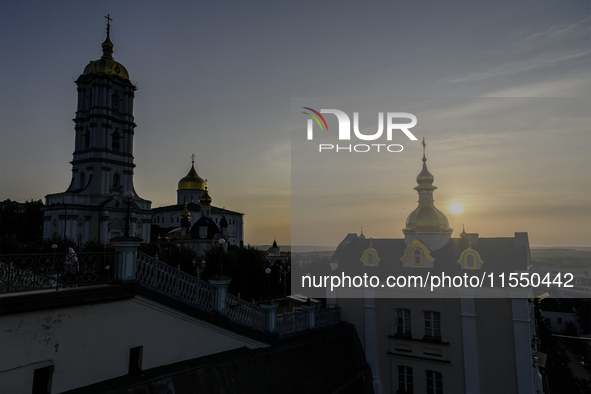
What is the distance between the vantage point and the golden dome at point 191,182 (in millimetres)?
77125

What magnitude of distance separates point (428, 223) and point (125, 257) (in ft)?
54.3

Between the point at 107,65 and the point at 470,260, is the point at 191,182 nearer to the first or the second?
the point at 107,65

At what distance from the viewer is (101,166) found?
51844 mm

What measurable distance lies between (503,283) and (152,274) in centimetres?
1339

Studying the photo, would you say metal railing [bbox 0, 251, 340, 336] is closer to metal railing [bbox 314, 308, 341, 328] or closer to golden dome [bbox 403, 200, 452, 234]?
metal railing [bbox 314, 308, 341, 328]

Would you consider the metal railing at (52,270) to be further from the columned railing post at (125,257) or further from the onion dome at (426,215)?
the onion dome at (426,215)

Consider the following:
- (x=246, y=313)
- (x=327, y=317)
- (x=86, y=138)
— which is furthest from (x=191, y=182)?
(x=246, y=313)

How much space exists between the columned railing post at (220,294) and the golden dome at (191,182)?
67.8m

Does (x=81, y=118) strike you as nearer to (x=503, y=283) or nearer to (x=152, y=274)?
(x=152, y=274)

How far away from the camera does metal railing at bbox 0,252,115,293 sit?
8430 mm

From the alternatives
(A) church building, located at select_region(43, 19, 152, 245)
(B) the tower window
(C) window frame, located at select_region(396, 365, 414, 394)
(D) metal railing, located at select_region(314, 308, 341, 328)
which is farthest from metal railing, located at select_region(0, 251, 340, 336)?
(B) the tower window

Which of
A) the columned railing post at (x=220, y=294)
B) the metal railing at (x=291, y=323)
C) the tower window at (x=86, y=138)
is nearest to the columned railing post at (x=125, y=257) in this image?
the columned railing post at (x=220, y=294)

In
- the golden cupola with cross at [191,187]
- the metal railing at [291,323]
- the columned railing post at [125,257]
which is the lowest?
the metal railing at [291,323]

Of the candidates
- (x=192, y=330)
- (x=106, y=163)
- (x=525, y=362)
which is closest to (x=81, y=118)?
(x=106, y=163)
